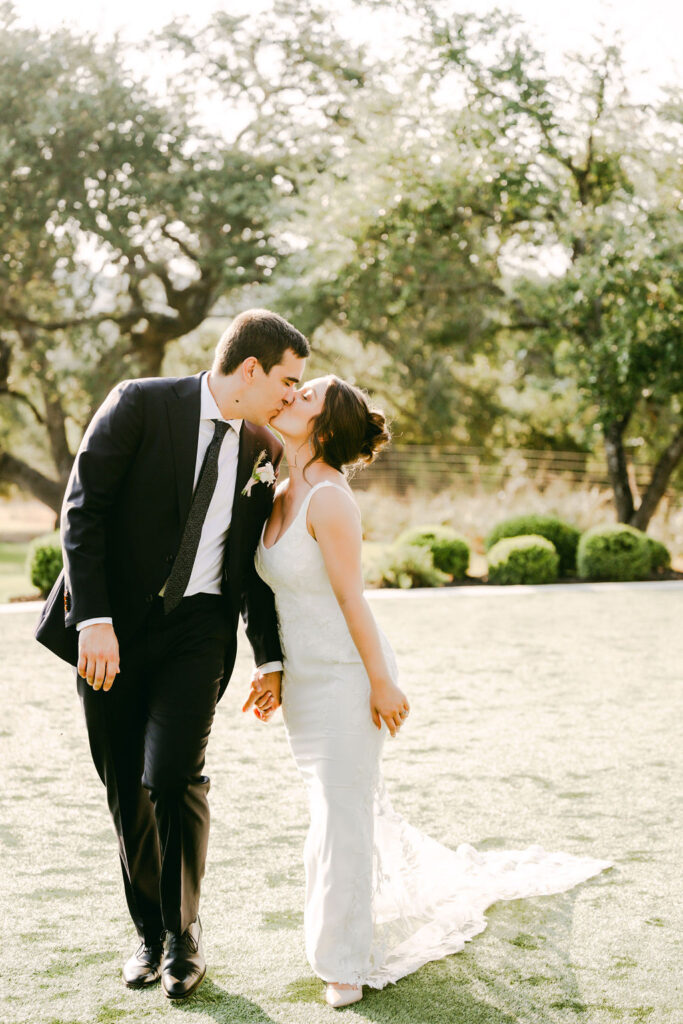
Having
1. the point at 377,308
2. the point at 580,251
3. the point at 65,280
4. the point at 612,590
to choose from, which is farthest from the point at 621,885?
the point at 65,280

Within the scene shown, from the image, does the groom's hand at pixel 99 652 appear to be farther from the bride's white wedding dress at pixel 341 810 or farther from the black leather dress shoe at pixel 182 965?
the black leather dress shoe at pixel 182 965

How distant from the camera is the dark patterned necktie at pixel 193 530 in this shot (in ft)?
9.90

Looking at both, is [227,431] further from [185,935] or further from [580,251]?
[580,251]

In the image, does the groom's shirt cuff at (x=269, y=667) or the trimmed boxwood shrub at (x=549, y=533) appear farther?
the trimmed boxwood shrub at (x=549, y=533)

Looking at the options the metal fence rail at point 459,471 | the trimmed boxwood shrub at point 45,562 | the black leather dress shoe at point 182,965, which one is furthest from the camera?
the metal fence rail at point 459,471

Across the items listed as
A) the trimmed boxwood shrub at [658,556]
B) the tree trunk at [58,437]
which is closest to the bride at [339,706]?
the trimmed boxwood shrub at [658,556]

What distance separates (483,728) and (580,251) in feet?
42.1

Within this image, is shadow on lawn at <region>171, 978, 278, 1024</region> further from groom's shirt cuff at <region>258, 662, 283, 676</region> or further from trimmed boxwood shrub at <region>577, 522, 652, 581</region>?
trimmed boxwood shrub at <region>577, 522, 652, 581</region>

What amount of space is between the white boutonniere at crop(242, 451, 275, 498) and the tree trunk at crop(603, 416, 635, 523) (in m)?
15.1

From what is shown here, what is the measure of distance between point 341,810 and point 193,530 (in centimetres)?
89

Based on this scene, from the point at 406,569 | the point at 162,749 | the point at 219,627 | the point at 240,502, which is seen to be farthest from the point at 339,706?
the point at 406,569

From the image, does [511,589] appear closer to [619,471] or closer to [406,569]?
[406,569]

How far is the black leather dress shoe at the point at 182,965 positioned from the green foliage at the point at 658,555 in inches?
526

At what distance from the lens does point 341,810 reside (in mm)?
3023
